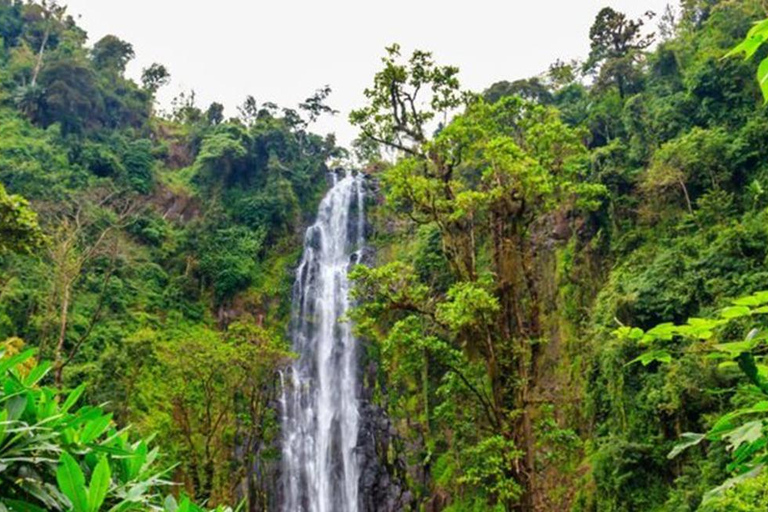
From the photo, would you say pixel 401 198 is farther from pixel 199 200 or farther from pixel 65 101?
pixel 65 101

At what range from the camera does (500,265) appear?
7.67 meters

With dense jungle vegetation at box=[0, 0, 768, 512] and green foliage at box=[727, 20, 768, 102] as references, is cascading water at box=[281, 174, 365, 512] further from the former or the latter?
green foliage at box=[727, 20, 768, 102]

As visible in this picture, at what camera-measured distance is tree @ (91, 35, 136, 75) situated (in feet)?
87.6

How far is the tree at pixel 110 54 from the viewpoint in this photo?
26688mm

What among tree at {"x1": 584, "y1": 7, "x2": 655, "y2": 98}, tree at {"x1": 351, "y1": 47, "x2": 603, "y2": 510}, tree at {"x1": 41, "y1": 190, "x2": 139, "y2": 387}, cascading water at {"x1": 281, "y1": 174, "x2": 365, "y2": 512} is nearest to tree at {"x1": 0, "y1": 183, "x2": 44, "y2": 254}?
tree at {"x1": 41, "y1": 190, "x2": 139, "y2": 387}

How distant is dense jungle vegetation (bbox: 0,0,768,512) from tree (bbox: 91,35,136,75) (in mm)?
116

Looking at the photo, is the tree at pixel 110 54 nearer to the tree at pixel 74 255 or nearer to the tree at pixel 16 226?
the tree at pixel 74 255

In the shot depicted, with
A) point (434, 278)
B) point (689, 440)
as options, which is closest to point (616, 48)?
point (434, 278)

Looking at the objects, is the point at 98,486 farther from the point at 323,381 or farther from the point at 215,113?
the point at 215,113

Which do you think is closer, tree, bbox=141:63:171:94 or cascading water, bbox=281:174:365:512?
cascading water, bbox=281:174:365:512

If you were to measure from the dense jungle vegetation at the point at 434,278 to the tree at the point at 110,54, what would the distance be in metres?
0.12

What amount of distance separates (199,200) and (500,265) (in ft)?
61.9

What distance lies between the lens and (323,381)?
18.4 metres

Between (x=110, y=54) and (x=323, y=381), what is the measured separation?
19595mm
